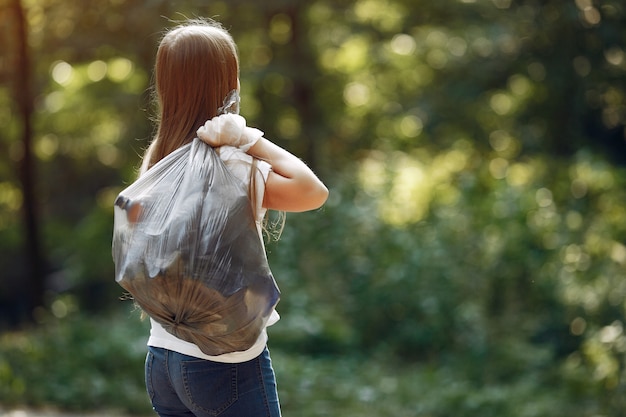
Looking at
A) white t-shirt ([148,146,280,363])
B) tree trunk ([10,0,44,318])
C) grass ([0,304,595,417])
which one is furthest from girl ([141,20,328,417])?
tree trunk ([10,0,44,318])

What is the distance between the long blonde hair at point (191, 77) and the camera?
232 cm

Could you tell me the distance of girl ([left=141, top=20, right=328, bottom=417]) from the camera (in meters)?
2.26

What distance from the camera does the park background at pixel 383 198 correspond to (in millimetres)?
6855

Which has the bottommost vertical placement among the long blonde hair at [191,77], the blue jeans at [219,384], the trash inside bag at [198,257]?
the blue jeans at [219,384]

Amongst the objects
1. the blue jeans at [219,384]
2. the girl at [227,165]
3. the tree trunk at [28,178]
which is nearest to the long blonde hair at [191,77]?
the girl at [227,165]

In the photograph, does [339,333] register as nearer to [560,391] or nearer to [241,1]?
[560,391]

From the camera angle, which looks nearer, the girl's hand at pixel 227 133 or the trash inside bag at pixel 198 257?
the trash inside bag at pixel 198 257

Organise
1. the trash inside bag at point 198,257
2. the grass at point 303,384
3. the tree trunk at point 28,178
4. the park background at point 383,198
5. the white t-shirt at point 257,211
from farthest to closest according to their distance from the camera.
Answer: the tree trunk at point 28,178 → the park background at point 383,198 → the grass at point 303,384 → the white t-shirt at point 257,211 → the trash inside bag at point 198,257

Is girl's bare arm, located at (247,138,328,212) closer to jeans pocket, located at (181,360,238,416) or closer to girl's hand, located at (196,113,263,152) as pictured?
girl's hand, located at (196,113,263,152)

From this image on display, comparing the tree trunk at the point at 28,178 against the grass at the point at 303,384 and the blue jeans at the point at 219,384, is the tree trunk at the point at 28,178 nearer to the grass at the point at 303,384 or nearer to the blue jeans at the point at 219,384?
the grass at the point at 303,384

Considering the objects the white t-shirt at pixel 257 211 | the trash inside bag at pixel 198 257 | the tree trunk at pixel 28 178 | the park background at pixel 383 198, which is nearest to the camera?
the trash inside bag at pixel 198 257

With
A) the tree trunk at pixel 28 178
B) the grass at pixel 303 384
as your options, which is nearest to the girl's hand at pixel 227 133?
the grass at pixel 303 384

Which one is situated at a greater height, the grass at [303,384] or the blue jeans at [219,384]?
the blue jeans at [219,384]

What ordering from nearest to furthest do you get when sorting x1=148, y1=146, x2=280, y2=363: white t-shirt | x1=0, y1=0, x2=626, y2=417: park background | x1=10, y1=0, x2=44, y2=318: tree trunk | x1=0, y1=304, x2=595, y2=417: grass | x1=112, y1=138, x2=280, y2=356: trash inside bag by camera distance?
1. x1=112, y1=138, x2=280, y2=356: trash inside bag
2. x1=148, y1=146, x2=280, y2=363: white t-shirt
3. x1=0, y1=304, x2=595, y2=417: grass
4. x1=0, y1=0, x2=626, y2=417: park background
5. x1=10, y1=0, x2=44, y2=318: tree trunk
